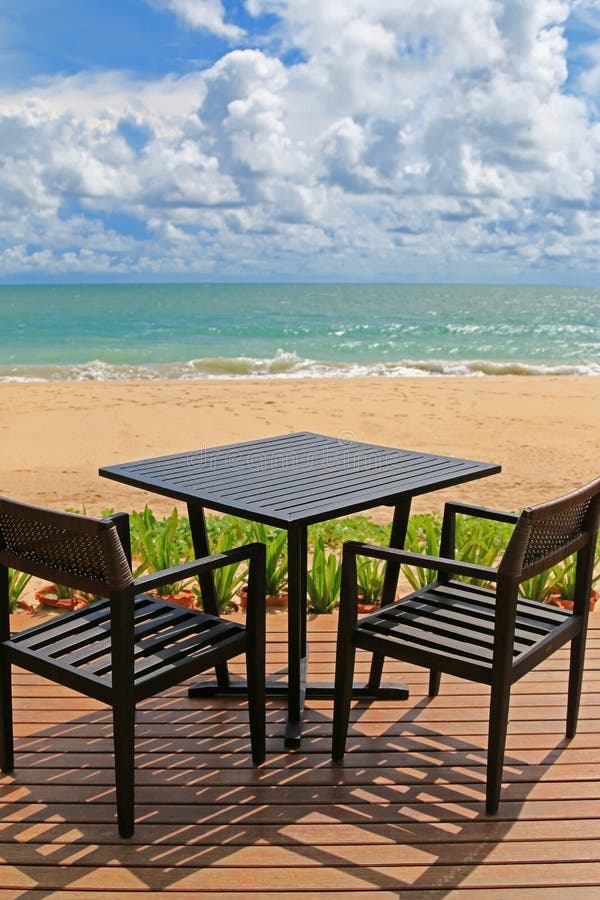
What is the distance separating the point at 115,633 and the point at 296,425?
29.6 feet

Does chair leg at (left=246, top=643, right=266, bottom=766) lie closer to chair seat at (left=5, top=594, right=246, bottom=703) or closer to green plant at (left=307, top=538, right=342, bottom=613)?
chair seat at (left=5, top=594, right=246, bottom=703)

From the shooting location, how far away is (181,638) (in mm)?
2508

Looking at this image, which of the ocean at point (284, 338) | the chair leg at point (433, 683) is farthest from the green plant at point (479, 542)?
the ocean at point (284, 338)

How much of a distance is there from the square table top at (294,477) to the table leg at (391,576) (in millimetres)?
164

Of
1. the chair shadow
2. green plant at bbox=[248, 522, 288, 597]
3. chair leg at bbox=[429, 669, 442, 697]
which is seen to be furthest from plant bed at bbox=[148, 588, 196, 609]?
chair leg at bbox=[429, 669, 442, 697]

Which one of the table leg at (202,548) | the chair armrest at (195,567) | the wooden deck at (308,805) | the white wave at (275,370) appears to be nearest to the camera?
the wooden deck at (308,805)

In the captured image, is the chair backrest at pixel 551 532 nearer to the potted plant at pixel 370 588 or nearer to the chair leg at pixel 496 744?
the chair leg at pixel 496 744

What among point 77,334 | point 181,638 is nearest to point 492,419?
point 181,638

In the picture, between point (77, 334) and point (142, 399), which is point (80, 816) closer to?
point (142, 399)

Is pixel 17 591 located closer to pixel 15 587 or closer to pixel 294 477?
pixel 15 587

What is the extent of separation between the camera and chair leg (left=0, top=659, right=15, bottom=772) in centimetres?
246

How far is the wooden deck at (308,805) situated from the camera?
207cm

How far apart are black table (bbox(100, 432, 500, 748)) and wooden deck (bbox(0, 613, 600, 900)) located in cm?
20

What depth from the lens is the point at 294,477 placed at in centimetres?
294
